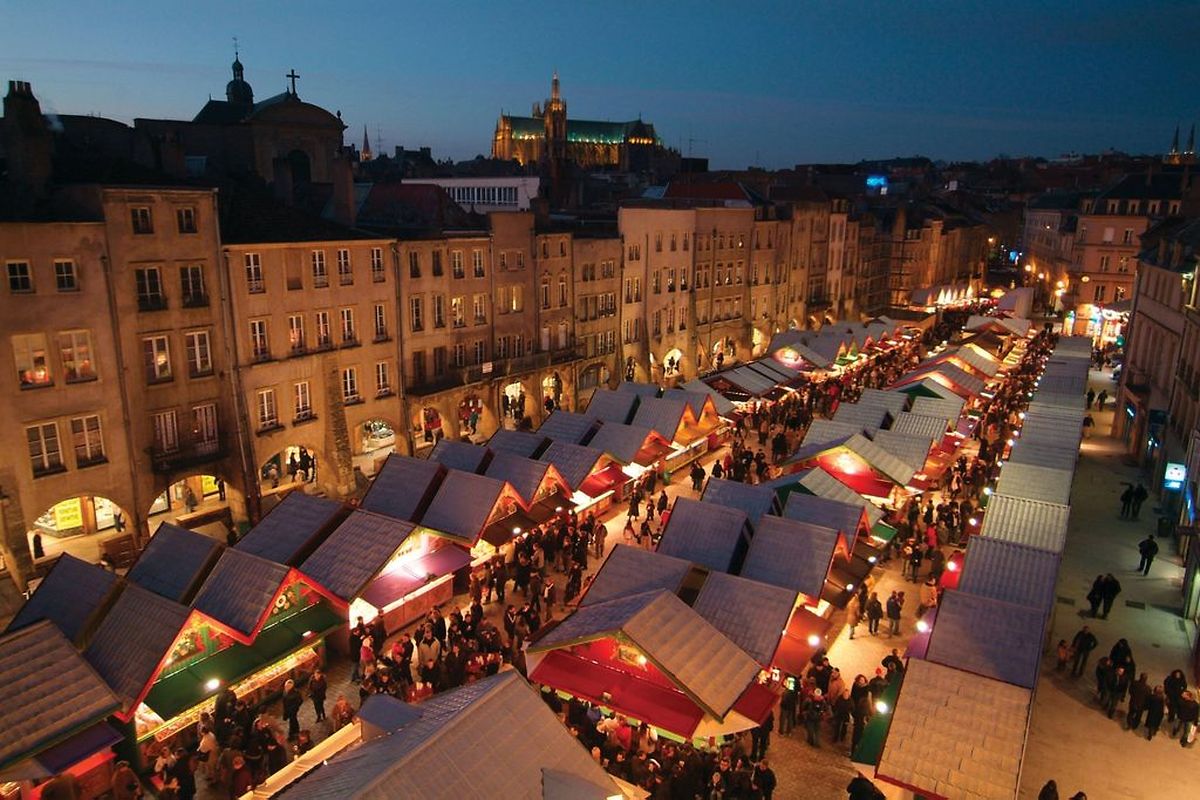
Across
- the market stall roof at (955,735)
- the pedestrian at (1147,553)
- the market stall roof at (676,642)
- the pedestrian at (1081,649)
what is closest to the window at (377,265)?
the market stall roof at (676,642)

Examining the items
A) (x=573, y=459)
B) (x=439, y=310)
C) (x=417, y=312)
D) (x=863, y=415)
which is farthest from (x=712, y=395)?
(x=417, y=312)

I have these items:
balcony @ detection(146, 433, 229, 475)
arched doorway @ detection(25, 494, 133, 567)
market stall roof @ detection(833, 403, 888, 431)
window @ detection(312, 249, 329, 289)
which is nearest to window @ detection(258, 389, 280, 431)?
balcony @ detection(146, 433, 229, 475)

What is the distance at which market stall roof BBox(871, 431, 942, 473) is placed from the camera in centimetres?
2798

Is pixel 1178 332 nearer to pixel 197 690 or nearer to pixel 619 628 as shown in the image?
pixel 619 628

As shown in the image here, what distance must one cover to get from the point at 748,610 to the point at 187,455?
18483 millimetres

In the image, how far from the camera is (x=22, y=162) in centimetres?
2416

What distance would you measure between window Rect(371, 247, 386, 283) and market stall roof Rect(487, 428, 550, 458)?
334 inches

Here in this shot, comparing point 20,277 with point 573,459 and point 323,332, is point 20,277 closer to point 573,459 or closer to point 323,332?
point 323,332

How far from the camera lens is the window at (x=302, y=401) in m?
29.7

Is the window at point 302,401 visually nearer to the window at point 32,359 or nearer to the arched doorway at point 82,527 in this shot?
the arched doorway at point 82,527

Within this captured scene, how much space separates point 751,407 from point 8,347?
28886 millimetres

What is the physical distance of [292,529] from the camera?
20688 millimetres

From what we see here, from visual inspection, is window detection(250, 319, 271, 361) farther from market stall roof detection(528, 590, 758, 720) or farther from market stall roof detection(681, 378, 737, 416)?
market stall roof detection(528, 590, 758, 720)

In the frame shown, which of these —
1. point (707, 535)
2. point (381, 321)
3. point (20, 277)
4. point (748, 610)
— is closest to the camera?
point (748, 610)
